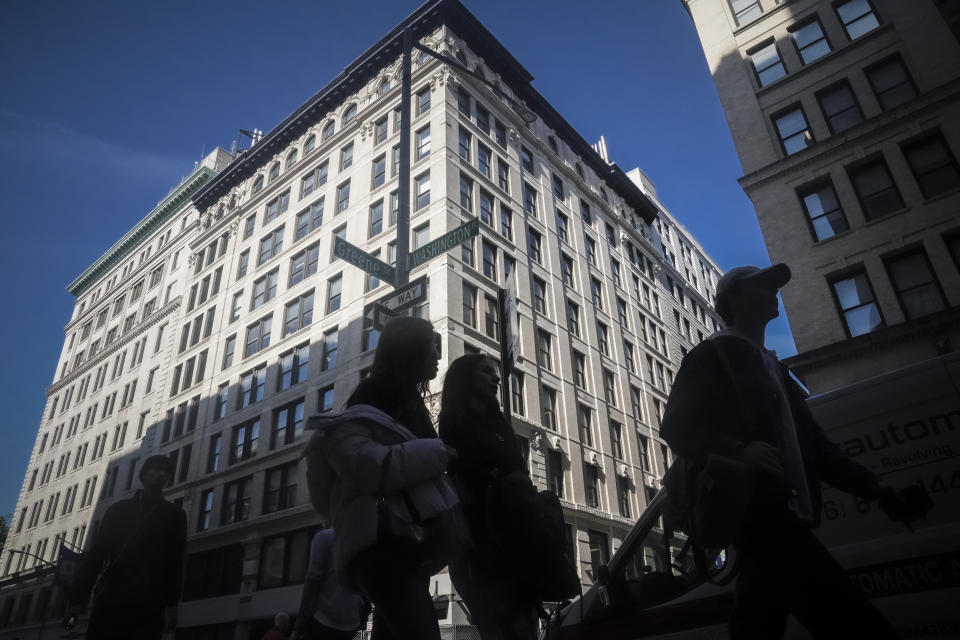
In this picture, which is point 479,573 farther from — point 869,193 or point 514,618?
point 869,193

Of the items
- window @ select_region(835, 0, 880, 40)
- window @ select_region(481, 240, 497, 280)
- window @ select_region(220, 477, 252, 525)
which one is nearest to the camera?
window @ select_region(835, 0, 880, 40)

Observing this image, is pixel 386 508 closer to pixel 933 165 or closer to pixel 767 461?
pixel 767 461

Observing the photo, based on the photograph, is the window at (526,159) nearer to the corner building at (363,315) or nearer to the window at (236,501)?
the corner building at (363,315)

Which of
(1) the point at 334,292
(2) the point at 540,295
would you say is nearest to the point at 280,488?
(1) the point at 334,292

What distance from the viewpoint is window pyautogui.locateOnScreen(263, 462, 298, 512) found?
2891 cm

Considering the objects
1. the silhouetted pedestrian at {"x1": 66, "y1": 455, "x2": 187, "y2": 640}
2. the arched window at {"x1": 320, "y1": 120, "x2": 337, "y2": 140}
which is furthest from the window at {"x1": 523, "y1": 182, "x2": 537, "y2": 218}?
the silhouetted pedestrian at {"x1": 66, "y1": 455, "x2": 187, "y2": 640}

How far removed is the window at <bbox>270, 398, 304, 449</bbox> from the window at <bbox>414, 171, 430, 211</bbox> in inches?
454

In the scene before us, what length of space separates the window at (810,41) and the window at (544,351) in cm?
1657

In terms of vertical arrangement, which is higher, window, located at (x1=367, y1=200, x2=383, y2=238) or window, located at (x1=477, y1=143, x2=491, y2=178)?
window, located at (x1=477, y1=143, x2=491, y2=178)

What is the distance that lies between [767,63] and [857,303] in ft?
36.0

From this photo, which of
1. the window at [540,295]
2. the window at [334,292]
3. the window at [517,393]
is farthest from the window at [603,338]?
the window at [334,292]

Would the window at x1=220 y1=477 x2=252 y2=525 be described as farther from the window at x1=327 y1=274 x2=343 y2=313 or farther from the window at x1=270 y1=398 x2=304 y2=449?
the window at x1=327 y1=274 x2=343 y2=313

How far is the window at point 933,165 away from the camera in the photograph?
18953 mm

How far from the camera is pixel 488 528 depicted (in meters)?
3.30
